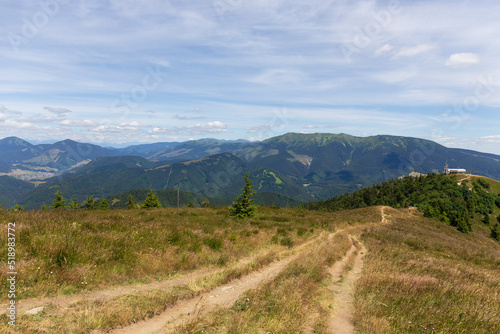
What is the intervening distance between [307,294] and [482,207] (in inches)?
5558

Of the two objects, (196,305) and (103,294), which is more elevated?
(196,305)

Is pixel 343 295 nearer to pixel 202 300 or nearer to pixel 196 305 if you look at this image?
pixel 202 300

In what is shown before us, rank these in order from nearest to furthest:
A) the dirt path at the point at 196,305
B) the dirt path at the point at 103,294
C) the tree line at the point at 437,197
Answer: the dirt path at the point at 196,305 < the dirt path at the point at 103,294 < the tree line at the point at 437,197

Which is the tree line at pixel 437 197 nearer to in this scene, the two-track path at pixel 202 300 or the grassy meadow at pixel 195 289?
the grassy meadow at pixel 195 289

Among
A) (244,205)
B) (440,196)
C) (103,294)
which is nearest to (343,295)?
(103,294)

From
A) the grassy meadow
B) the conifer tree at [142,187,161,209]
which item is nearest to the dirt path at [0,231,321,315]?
the grassy meadow

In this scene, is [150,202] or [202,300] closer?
[202,300]

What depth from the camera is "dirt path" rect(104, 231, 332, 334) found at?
5.44 meters

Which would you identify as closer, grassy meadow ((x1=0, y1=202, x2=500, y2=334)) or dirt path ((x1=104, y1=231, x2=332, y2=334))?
dirt path ((x1=104, y1=231, x2=332, y2=334))

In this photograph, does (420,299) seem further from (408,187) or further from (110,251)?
(408,187)

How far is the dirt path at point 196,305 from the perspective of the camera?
214 inches

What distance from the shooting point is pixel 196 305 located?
6477 millimetres

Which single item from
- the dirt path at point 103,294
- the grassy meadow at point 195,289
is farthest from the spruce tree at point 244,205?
the dirt path at point 103,294

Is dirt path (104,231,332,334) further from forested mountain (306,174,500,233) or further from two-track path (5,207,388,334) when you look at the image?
forested mountain (306,174,500,233)
